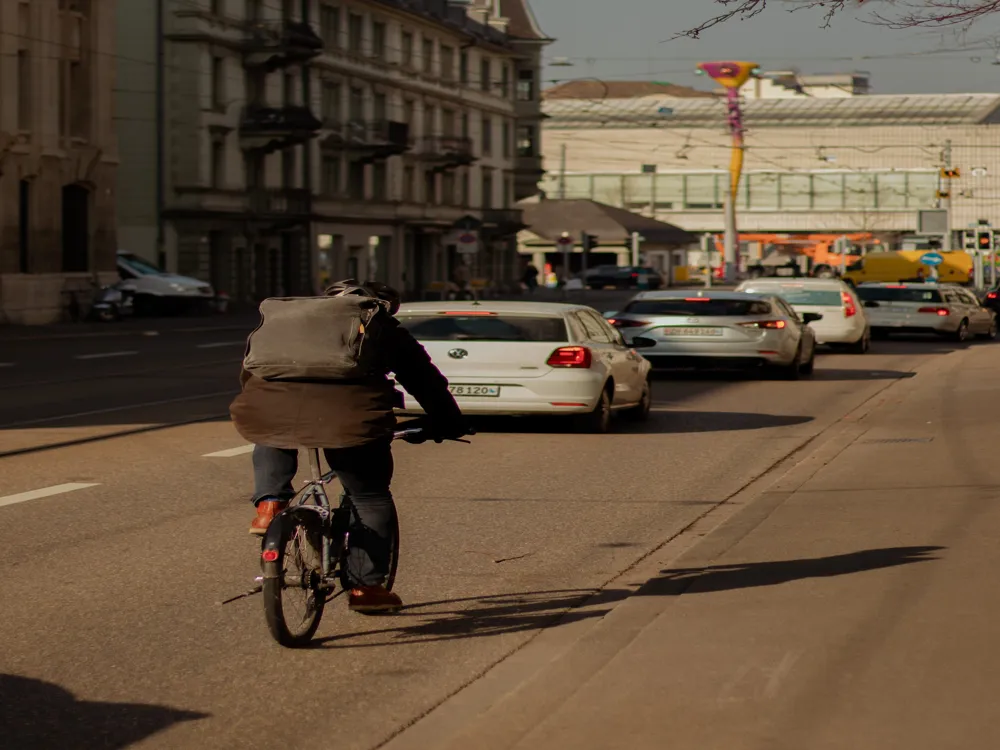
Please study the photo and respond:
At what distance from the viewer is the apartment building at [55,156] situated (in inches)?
1781

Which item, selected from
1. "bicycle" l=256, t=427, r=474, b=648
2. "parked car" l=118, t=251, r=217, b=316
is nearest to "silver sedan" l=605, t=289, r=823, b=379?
"bicycle" l=256, t=427, r=474, b=648

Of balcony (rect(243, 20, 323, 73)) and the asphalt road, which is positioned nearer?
the asphalt road

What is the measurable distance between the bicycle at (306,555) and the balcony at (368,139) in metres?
63.7

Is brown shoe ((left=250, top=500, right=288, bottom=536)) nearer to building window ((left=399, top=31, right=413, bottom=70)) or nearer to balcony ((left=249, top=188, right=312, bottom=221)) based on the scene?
balcony ((left=249, top=188, right=312, bottom=221))

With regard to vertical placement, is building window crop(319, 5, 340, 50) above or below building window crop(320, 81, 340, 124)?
above

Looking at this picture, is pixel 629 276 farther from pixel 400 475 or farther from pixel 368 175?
pixel 400 475

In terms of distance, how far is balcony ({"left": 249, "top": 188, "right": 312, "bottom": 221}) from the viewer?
6462 centimetres

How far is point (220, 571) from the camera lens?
340 inches

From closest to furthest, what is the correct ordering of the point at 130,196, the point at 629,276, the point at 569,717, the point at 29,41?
the point at 569,717
the point at 29,41
the point at 130,196
the point at 629,276

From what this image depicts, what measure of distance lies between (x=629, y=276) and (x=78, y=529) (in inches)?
3387

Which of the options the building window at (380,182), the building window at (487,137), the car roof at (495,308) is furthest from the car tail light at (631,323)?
the building window at (487,137)

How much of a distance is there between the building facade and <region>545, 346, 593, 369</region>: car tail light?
130798mm

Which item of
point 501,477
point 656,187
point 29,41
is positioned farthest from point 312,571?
point 656,187

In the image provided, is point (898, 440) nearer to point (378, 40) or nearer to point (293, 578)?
point (293, 578)
